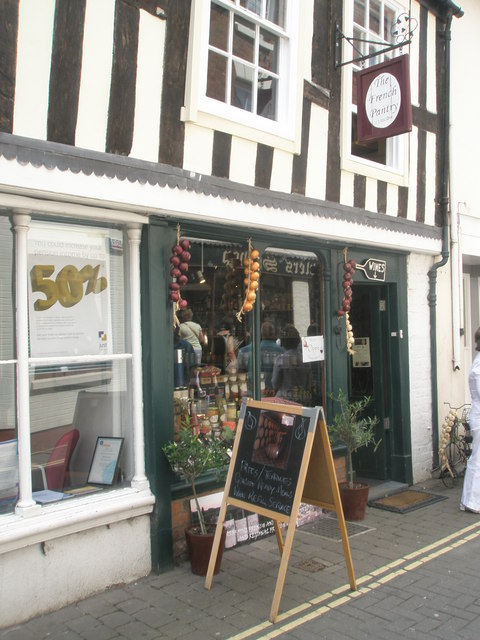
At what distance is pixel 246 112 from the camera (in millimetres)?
5652

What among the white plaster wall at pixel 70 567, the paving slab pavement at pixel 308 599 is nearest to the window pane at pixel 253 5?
the white plaster wall at pixel 70 567

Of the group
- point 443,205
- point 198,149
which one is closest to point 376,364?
point 443,205

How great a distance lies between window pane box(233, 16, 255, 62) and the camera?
5.73m

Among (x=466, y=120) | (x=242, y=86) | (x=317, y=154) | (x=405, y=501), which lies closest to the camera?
(x=242, y=86)

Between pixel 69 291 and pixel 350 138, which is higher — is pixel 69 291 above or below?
below

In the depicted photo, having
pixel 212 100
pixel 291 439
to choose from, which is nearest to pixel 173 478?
pixel 291 439

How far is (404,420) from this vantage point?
25.1ft

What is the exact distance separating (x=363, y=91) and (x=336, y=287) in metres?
2.15

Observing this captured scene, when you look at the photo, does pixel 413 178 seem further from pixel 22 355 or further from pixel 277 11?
pixel 22 355

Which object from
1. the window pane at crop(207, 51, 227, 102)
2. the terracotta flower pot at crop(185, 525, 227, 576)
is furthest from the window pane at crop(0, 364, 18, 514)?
the window pane at crop(207, 51, 227, 102)

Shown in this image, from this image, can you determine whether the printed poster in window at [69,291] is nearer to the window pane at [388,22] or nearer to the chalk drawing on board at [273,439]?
the chalk drawing on board at [273,439]

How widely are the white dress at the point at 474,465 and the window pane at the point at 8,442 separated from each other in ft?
15.2

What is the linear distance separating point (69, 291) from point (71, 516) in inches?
65.9

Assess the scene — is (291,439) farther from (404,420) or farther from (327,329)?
(404,420)
